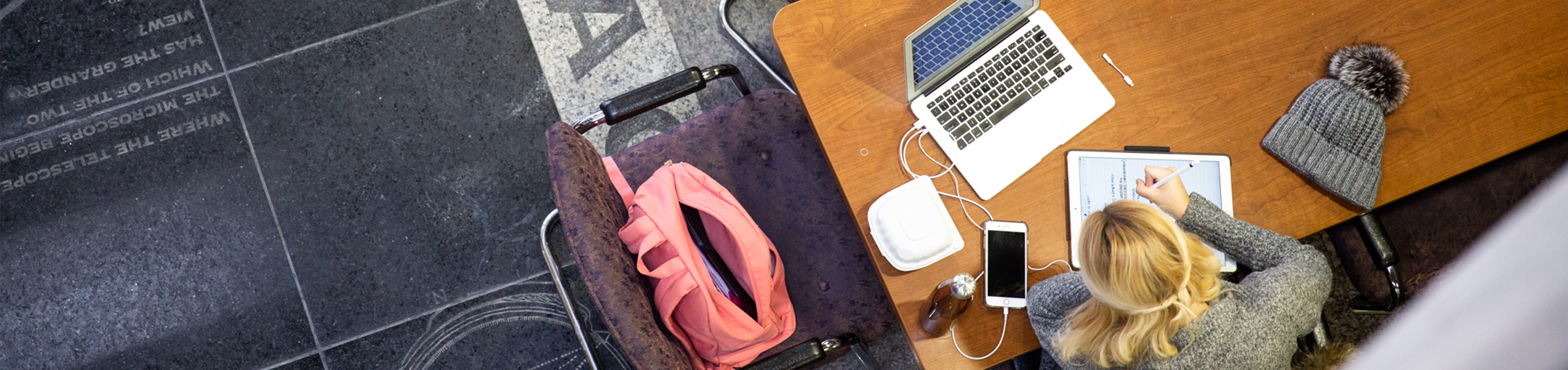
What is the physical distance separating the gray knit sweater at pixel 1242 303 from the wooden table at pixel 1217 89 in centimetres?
8

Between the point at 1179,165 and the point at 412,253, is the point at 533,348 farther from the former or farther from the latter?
the point at 1179,165

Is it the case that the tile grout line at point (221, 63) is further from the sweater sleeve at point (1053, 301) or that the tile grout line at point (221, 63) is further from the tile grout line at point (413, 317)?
the sweater sleeve at point (1053, 301)

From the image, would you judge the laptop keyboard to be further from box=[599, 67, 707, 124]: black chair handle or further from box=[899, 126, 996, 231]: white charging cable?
box=[599, 67, 707, 124]: black chair handle

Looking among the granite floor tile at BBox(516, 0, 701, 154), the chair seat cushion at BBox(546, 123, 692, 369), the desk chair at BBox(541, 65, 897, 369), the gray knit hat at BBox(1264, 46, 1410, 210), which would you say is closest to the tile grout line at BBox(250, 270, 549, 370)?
the granite floor tile at BBox(516, 0, 701, 154)

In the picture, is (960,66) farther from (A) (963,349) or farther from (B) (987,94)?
(A) (963,349)

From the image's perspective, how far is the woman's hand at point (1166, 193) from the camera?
4.63 ft

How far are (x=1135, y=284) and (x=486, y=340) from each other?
169 cm

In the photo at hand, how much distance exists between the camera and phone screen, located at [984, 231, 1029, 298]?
142 cm

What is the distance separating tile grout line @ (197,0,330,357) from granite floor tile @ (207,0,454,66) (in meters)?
0.02

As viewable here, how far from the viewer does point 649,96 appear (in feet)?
4.95

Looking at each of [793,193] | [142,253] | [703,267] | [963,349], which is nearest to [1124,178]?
[963,349]

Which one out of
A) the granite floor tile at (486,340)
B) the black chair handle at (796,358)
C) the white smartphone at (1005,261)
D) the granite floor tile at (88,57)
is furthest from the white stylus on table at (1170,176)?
the granite floor tile at (88,57)

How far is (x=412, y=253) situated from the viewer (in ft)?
7.15

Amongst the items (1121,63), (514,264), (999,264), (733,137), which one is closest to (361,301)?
(514,264)
